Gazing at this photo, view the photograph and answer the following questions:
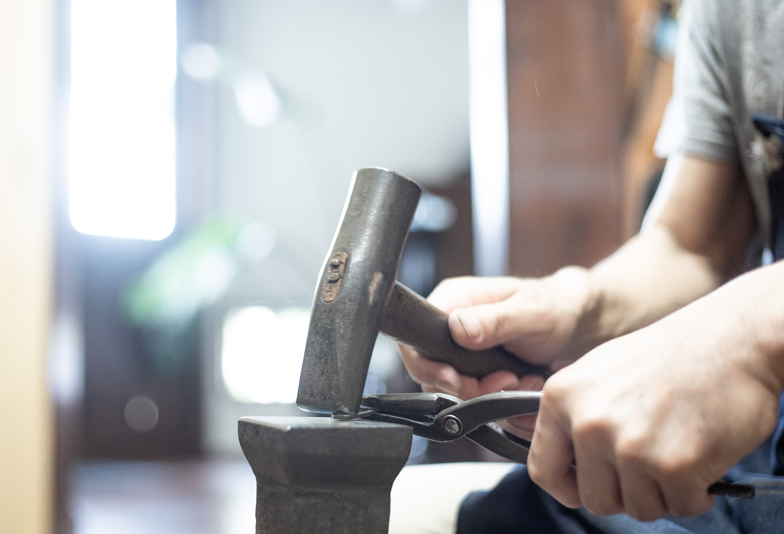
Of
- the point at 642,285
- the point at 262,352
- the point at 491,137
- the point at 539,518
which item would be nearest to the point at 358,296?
the point at 539,518

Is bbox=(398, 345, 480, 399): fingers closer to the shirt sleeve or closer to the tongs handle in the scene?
the tongs handle

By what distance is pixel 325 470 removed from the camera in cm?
41

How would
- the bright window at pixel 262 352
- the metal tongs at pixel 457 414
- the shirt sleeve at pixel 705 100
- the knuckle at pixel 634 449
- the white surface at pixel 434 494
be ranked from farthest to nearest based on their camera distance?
1. the bright window at pixel 262 352
2. the shirt sleeve at pixel 705 100
3. the white surface at pixel 434 494
4. the metal tongs at pixel 457 414
5. the knuckle at pixel 634 449

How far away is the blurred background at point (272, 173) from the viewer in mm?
1744

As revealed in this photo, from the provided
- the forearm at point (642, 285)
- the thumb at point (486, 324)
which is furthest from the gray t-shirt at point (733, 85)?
the thumb at point (486, 324)

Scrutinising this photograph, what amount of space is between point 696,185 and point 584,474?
0.59 metres

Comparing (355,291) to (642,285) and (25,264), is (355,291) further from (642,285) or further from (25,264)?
(25,264)

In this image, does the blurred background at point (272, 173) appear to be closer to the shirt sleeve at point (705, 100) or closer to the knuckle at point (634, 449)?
the shirt sleeve at point (705, 100)

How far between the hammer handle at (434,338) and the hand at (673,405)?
0.19 meters

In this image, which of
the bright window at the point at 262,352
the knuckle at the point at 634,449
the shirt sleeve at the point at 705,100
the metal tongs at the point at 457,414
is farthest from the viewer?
the bright window at the point at 262,352

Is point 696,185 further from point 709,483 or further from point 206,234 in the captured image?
point 206,234

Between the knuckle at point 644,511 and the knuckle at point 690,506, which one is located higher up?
the knuckle at point 690,506

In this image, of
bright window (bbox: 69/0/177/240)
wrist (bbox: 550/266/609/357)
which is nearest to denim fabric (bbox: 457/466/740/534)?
wrist (bbox: 550/266/609/357)

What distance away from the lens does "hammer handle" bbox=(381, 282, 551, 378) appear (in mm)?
561
